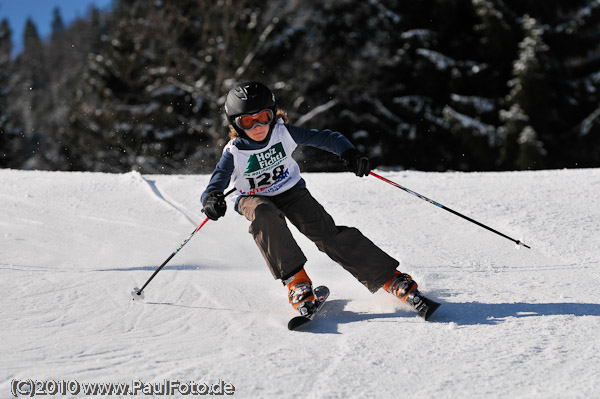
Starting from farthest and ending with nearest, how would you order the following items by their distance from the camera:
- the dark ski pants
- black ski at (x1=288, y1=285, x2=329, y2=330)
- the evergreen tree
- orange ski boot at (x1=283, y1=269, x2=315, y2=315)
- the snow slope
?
the evergreen tree → the dark ski pants → orange ski boot at (x1=283, y1=269, x2=315, y2=315) → black ski at (x1=288, y1=285, x2=329, y2=330) → the snow slope

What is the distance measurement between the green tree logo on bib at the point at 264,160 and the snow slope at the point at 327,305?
685 millimetres

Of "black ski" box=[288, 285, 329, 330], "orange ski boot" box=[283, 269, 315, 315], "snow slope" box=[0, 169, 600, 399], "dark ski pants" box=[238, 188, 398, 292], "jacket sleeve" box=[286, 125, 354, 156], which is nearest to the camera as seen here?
"snow slope" box=[0, 169, 600, 399]

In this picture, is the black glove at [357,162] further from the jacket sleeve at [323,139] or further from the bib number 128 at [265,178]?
the bib number 128 at [265,178]

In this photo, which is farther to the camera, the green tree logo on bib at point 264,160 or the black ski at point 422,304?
the green tree logo on bib at point 264,160

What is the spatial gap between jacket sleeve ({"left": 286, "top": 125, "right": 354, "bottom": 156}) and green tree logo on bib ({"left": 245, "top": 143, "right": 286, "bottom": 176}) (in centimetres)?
15

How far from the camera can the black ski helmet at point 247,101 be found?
3.01 meters

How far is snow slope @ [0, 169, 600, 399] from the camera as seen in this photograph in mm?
1982

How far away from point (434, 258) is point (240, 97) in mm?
1573

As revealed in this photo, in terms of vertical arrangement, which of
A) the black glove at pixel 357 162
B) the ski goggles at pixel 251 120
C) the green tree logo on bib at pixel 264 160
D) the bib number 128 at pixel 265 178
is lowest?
the bib number 128 at pixel 265 178

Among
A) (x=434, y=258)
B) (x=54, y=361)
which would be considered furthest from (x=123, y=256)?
(x=434, y=258)

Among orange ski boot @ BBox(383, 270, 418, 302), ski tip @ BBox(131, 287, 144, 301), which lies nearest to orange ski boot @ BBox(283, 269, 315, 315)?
orange ski boot @ BBox(383, 270, 418, 302)

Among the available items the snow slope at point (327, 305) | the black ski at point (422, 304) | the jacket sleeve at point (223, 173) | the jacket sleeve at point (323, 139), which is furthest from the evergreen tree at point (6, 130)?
the black ski at point (422, 304)

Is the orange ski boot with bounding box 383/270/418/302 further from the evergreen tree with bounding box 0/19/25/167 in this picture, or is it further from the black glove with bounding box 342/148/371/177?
the evergreen tree with bounding box 0/19/25/167

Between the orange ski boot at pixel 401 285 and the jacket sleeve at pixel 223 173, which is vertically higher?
the jacket sleeve at pixel 223 173
